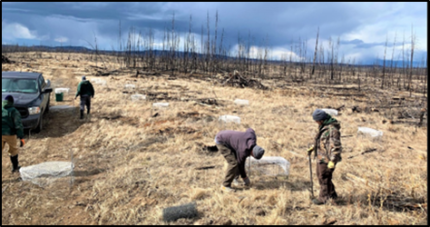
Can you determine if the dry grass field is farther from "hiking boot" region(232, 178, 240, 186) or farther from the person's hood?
the person's hood

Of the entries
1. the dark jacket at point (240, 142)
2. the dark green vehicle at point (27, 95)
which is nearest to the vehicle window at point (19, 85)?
the dark green vehicle at point (27, 95)

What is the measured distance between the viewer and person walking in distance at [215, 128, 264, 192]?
13.1 ft

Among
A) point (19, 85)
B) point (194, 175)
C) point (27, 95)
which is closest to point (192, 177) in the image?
point (194, 175)

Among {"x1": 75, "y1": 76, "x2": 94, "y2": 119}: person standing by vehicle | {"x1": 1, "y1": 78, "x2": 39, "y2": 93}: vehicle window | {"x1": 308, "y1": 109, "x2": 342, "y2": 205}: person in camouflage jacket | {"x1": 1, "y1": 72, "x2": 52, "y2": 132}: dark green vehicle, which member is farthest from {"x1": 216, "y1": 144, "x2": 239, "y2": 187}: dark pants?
{"x1": 1, "y1": 78, "x2": 39, "y2": 93}: vehicle window

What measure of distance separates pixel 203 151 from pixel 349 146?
3.94 metres

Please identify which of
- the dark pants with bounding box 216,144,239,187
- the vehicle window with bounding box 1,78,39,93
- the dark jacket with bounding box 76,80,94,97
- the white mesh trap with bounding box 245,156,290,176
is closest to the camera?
the dark pants with bounding box 216,144,239,187

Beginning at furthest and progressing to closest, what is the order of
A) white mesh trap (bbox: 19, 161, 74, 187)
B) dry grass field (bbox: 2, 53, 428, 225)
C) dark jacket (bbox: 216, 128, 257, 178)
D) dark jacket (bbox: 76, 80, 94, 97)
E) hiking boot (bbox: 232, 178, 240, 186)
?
dark jacket (bbox: 76, 80, 94, 97) → hiking boot (bbox: 232, 178, 240, 186) → white mesh trap (bbox: 19, 161, 74, 187) → dark jacket (bbox: 216, 128, 257, 178) → dry grass field (bbox: 2, 53, 428, 225)

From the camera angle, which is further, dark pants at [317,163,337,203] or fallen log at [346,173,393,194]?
fallen log at [346,173,393,194]

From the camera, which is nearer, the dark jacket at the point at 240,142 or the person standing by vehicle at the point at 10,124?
the dark jacket at the point at 240,142

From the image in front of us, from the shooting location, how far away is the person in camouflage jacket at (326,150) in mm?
3674

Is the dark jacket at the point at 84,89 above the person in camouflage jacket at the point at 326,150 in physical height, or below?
above

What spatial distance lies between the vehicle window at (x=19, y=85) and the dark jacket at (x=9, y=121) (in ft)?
12.0

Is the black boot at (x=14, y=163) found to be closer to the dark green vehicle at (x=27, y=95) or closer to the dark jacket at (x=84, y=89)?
the dark green vehicle at (x=27, y=95)

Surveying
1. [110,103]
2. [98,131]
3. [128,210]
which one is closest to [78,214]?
[128,210]
